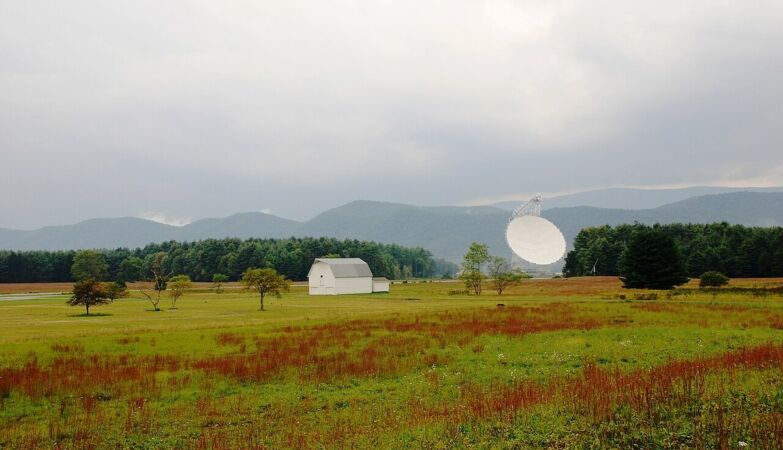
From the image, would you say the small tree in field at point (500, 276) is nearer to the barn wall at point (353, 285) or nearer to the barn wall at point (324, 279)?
the barn wall at point (353, 285)

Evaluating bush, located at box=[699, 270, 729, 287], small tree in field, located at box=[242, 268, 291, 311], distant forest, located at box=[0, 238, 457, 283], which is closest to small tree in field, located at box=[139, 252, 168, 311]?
small tree in field, located at box=[242, 268, 291, 311]

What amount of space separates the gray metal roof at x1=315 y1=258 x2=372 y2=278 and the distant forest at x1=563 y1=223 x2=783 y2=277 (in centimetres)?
5707

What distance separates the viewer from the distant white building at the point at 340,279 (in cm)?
10906

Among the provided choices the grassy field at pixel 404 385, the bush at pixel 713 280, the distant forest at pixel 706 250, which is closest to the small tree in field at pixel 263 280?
the grassy field at pixel 404 385

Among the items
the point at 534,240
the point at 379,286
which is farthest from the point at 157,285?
the point at 534,240

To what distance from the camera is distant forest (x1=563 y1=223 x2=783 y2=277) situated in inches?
4956

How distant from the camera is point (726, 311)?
44594mm

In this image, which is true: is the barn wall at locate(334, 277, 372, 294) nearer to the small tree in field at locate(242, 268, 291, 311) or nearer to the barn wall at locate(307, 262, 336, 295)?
the barn wall at locate(307, 262, 336, 295)

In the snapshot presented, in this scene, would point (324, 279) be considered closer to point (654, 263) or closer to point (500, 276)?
point (500, 276)

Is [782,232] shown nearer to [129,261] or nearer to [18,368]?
[18,368]

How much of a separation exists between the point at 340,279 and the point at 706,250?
88007 millimetres

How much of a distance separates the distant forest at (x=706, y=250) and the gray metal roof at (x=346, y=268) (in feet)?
187

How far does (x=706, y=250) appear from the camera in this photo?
134 metres

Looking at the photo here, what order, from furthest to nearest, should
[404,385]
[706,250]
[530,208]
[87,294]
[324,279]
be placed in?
[530,208] < [706,250] < [324,279] < [87,294] < [404,385]
